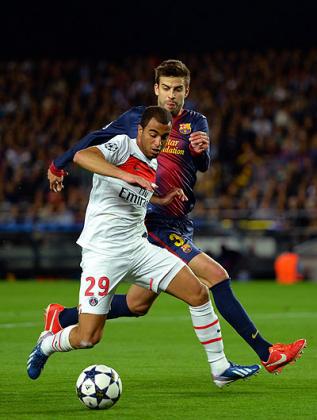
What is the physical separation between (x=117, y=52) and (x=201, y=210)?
1030cm

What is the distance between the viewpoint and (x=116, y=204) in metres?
7.02

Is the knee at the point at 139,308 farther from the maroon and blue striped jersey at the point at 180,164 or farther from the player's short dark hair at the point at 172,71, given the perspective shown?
the player's short dark hair at the point at 172,71

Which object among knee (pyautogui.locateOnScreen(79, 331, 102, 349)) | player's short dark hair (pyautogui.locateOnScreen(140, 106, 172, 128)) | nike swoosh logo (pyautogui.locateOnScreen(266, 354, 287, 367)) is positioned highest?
player's short dark hair (pyautogui.locateOnScreen(140, 106, 172, 128))

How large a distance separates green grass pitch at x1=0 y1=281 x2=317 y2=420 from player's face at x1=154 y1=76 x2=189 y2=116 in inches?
84.5

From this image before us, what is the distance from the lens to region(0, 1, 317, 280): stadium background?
A: 21156 mm

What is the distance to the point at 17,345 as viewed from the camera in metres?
10.3

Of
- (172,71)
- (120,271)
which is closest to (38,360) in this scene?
(120,271)

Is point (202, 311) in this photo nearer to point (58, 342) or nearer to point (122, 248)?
point (122, 248)

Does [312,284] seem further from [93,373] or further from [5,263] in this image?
[93,373]

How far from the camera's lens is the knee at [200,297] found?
7.23 metres

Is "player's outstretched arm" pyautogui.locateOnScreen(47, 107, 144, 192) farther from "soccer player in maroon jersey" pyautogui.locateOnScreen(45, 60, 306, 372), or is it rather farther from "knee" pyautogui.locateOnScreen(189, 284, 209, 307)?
"knee" pyautogui.locateOnScreen(189, 284, 209, 307)

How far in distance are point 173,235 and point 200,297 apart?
0.88 metres

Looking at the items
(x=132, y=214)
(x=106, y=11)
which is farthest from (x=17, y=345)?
(x=106, y=11)

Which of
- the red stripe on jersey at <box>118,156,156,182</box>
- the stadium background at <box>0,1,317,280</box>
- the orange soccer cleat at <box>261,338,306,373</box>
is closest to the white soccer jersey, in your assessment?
the red stripe on jersey at <box>118,156,156,182</box>
